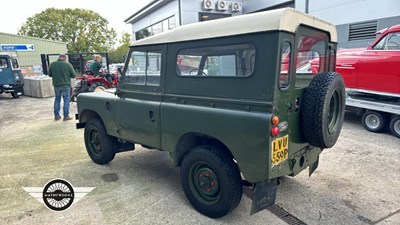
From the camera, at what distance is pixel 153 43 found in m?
3.58

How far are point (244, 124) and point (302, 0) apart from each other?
11733mm

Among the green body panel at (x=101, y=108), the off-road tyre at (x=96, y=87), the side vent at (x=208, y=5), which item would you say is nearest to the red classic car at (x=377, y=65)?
the green body panel at (x=101, y=108)

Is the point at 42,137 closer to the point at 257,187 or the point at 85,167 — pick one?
the point at 85,167

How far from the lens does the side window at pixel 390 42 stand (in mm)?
5930

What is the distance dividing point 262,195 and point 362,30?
33.3 ft

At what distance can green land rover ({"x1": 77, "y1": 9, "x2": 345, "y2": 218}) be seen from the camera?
2578 millimetres

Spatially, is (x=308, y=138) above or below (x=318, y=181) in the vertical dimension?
above

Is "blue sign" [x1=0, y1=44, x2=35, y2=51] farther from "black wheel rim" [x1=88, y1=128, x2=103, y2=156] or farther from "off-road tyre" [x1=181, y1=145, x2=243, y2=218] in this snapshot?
"off-road tyre" [x1=181, y1=145, x2=243, y2=218]

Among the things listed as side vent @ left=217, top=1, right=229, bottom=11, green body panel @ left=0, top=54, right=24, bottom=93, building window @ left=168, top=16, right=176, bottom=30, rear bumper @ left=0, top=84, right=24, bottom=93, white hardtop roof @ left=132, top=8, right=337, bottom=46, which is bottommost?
rear bumper @ left=0, top=84, right=24, bottom=93

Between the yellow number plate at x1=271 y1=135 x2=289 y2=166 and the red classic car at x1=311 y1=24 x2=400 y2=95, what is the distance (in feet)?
15.1

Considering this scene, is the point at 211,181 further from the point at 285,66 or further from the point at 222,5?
the point at 222,5

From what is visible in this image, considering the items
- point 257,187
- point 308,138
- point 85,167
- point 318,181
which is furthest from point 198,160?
point 85,167

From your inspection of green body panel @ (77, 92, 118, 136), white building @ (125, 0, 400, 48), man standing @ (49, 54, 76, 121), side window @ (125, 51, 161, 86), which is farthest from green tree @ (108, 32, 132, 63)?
side window @ (125, 51, 161, 86)

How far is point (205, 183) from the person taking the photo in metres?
3.15
